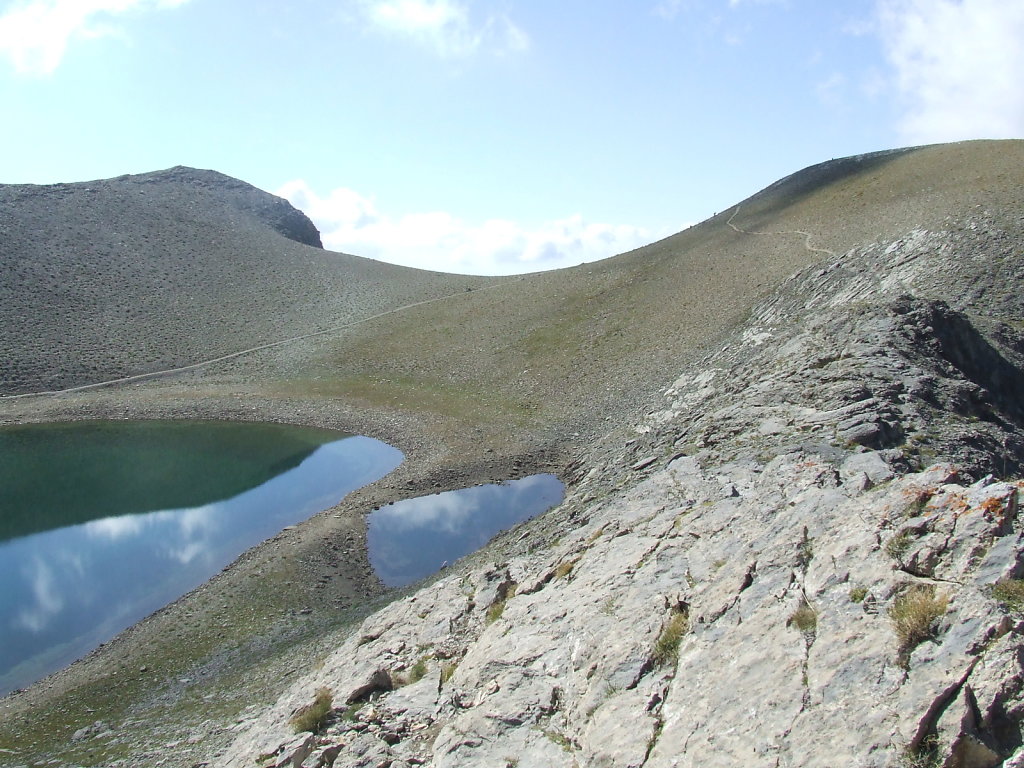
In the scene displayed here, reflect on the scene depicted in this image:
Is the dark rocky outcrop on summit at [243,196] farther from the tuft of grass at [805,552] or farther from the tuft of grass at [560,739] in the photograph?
the tuft of grass at [805,552]

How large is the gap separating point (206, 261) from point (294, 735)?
71296 millimetres

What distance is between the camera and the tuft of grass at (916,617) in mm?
7586

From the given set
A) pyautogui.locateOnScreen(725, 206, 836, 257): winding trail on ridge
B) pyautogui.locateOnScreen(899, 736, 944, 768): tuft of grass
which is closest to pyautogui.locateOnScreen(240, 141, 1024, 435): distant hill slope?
pyautogui.locateOnScreen(725, 206, 836, 257): winding trail on ridge

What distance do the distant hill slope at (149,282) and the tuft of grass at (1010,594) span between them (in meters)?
57.8

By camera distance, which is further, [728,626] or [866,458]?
[866,458]

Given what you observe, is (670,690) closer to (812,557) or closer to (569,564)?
(812,557)

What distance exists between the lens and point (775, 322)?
3438 centimetres

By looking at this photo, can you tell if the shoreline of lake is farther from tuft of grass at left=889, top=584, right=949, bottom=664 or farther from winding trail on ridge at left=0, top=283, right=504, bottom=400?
winding trail on ridge at left=0, top=283, right=504, bottom=400

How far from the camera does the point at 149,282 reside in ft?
225

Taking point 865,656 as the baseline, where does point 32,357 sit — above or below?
above

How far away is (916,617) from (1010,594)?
94cm

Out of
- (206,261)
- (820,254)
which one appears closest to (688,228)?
(820,254)

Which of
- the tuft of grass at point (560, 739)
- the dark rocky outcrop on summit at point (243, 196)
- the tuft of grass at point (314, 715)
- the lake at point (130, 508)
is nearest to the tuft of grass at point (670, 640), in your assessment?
the tuft of grass at point (560, 739)

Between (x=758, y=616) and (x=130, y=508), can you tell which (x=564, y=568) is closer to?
(x=758, y=616)
